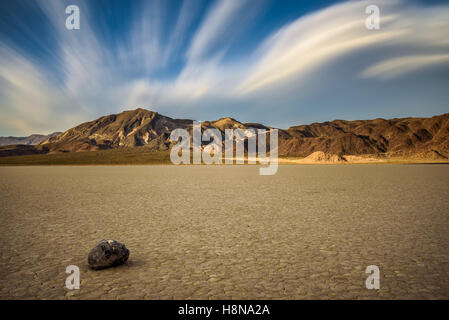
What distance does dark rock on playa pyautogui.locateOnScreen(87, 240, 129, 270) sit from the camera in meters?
5.20

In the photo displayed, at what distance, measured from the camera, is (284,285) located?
174 inches

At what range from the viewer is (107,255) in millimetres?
5227

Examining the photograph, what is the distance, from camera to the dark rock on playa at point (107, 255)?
520 cm

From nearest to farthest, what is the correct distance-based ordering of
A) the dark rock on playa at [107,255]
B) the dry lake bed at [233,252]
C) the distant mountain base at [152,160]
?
the dry lake bed at [233,252] < the dark rock on playa at [107,255] < the distant mountain base at [152,160]

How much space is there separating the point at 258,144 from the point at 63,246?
176918 millimetres

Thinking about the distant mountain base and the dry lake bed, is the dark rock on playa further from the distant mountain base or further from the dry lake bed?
the distant mountain base

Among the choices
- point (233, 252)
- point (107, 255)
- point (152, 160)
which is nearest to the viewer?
point (107, 255)

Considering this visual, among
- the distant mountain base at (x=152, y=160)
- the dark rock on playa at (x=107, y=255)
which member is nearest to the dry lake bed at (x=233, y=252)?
the dark rock on playa at (x=107, y=255)

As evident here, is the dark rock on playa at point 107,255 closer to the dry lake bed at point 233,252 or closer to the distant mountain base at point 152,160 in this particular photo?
the dry lake bed at point 233,252

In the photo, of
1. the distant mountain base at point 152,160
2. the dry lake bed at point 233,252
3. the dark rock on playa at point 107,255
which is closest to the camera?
the dry lake bed at point 233,252

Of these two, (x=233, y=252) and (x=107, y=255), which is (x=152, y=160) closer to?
(x=233, y=252)

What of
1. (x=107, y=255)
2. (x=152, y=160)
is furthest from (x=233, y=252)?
(x=152, y=160)

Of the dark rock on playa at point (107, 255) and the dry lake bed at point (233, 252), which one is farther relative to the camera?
the dark rock on playa at point (107, 255)

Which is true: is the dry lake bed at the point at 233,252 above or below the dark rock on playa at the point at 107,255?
below
